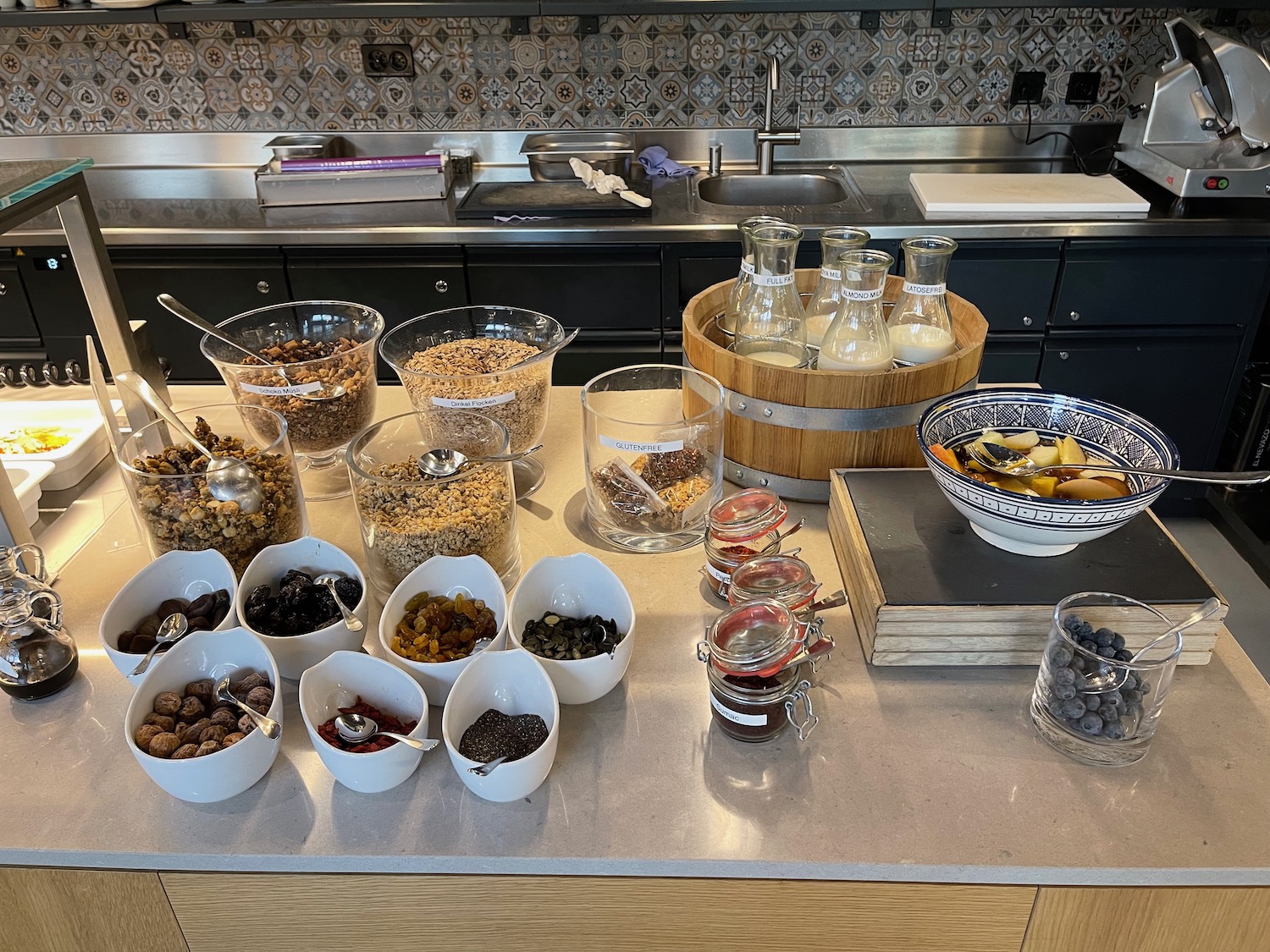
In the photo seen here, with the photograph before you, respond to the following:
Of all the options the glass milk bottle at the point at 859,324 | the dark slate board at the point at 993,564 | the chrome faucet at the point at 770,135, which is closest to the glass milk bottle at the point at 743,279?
the glass milk bottle at the point at 859,324

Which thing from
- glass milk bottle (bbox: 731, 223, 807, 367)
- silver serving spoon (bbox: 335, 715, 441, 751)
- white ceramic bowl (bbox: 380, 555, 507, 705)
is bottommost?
silver serving spoon (bbox: 335, 715, 441, 751)

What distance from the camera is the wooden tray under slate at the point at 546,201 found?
2469 mm

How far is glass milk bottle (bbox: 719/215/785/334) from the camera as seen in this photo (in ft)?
4.20

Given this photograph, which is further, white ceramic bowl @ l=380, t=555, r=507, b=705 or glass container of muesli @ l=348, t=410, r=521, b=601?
glass container of muesli @ l=348, t=410, r=521, b=601

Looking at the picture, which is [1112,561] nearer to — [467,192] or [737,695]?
[737,695]

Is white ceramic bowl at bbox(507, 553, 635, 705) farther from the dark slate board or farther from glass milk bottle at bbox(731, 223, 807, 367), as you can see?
glass milk bottle at bbox(731, 223, 807, 367)

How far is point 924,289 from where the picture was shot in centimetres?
125

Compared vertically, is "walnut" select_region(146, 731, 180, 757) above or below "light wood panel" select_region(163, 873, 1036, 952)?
above

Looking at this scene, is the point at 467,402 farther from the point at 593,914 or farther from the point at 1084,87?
the point at 1084,87

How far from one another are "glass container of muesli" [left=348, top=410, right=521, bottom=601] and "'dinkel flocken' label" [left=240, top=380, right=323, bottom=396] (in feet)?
0.52

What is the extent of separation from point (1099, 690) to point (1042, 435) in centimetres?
39

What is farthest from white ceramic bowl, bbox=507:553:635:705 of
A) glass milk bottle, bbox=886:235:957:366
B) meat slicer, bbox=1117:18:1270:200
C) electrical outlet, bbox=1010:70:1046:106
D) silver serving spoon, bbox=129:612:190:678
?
electrical outlet, bbox=1010:70:1046:106

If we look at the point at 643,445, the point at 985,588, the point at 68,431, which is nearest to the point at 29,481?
the point at 68,431

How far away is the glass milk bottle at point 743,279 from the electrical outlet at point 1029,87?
6.37 feet
